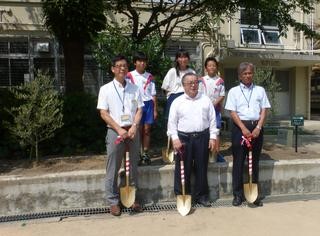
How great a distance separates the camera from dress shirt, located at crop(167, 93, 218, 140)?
5.93m

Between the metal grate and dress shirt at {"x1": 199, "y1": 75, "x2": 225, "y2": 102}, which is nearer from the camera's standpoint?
the metal grate

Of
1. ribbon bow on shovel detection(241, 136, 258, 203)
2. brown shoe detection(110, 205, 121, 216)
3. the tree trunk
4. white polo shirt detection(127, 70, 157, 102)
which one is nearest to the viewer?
brown shoe detection(110, 205, 121, 216)

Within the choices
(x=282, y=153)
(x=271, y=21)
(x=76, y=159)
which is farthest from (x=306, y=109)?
(x=76, y=159)

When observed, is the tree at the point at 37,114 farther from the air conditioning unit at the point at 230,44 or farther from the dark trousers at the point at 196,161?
the air conditioning unit at the point at 230,44

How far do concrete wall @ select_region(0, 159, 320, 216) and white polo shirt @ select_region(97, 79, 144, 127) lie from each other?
89cm

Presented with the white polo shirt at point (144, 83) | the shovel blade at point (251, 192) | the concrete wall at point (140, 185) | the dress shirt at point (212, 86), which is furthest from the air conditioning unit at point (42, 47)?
the shovel blade at point (251, 192)

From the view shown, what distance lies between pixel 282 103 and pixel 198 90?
16124mm

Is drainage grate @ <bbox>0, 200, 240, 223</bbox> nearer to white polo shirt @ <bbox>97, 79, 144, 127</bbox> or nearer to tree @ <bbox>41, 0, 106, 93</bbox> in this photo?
white polo shirt @ <bbox>97, 79, 144, 127</bbox>

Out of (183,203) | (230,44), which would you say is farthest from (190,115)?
(230,44)

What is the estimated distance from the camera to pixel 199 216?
5.88 metres

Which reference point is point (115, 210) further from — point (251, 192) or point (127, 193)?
point (251, 192)

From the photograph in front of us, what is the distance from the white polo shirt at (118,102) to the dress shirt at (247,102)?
133 centimetres

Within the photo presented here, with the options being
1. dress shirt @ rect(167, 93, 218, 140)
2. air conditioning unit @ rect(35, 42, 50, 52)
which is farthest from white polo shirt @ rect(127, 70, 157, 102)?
air conditioning unit @ rect(35, 42, 50, 52)

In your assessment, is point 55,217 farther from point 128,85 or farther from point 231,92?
point 231,92
